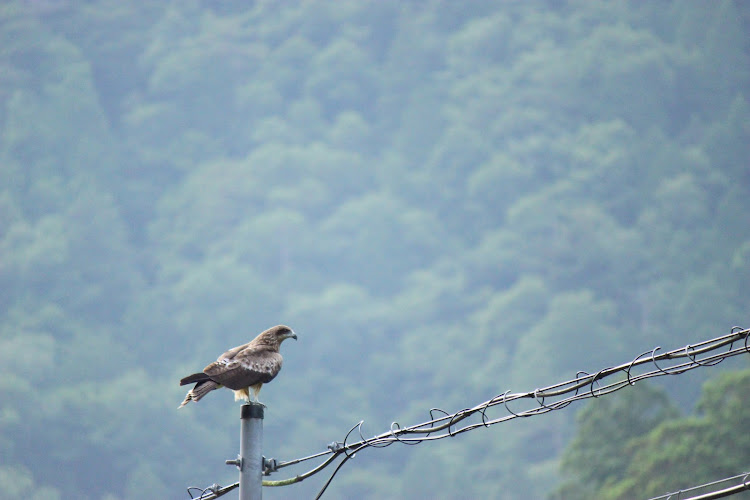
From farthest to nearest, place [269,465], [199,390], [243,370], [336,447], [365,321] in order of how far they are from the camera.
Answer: [365,321]
[243,370]
[199,390]
[269,465]
[336,447]

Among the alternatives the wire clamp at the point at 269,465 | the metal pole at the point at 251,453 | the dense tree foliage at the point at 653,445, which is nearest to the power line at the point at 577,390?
the wire clamp at the point at 269,465

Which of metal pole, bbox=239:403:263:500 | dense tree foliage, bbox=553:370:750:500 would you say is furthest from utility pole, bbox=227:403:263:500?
dense tree foliage, bbox=553:370:750:500

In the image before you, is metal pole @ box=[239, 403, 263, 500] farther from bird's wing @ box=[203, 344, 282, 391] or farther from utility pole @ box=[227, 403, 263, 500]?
bird's wing @ box=[203, 344, 282, 391]

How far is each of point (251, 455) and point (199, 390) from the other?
5.51 ft

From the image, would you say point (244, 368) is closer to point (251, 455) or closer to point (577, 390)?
point (251, 455)

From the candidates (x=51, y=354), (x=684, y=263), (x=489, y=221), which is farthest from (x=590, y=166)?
(x=51, y=354)

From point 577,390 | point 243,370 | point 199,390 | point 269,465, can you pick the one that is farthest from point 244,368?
point 577,390

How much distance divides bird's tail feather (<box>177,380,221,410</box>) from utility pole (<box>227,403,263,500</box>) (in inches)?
52.9

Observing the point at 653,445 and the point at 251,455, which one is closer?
the point at 251,455

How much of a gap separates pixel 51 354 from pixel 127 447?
25363 mm

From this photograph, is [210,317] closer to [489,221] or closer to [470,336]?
[470,336]

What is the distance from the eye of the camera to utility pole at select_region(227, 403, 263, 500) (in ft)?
23.6

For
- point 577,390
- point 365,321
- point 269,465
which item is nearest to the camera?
point 577,390

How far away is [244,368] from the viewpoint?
9.65 m
